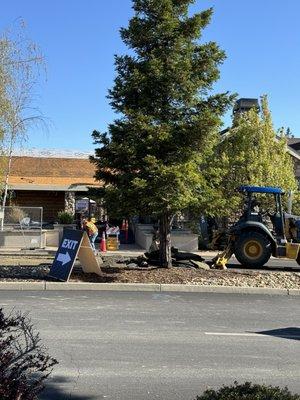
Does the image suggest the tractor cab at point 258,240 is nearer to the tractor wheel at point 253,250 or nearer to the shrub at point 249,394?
the tractor wheel at point 253,250

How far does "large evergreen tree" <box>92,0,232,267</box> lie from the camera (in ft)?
41.0

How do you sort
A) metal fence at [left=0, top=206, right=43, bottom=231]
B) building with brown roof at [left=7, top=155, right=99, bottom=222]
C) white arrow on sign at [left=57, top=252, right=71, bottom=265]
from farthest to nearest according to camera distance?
building with brown roof at [left=7, top=155, right=99, bottom=222], metal fence at [left=0, top=206, right=43, bottom=231], white arrow on sign at [left=57, top=252, right=71, bottom=265]

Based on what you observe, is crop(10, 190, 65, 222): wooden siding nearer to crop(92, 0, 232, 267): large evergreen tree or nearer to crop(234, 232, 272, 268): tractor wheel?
crop(234, 232, 272, 268): tractor wheel

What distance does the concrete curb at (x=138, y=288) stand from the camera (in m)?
11.9

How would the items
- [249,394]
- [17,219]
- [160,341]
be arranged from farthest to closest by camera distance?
[17,219]
[160,341]
[249,394]

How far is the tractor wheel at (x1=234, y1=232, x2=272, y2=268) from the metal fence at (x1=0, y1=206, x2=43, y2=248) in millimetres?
9541

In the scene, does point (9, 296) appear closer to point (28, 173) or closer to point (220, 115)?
point (220, 115)

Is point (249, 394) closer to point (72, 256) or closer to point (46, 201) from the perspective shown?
point (72, 256)

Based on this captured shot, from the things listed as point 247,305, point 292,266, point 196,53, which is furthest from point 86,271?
point 292,266

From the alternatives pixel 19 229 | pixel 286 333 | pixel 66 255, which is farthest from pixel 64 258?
pixel 19 229

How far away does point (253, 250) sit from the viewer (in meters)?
16.7

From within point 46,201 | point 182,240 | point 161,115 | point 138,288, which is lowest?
point 138,288

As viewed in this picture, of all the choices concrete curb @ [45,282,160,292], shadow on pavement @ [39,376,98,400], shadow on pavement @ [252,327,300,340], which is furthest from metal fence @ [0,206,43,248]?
shadow on pavement @ [39,376,98,400]

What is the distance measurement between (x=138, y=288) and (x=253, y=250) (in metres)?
5.81
